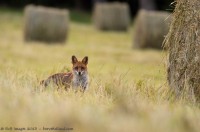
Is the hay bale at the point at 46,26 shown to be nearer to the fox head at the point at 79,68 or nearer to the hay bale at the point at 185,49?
the fox head at the point at 79,68

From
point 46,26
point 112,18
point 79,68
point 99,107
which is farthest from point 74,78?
point 112,18

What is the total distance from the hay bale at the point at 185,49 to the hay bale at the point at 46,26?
14.8 metres

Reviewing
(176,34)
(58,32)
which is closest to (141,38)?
(58,32)

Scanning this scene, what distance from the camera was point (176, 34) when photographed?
9.27 m

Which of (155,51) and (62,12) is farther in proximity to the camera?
(62,12)

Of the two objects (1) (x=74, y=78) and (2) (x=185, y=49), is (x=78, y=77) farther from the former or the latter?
(2) (x=185, y=49)

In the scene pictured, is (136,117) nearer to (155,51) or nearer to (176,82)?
(176,82)

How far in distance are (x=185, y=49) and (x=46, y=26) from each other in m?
15.6

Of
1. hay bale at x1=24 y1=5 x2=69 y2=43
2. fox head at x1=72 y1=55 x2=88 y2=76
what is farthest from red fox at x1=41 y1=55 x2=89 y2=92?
hay bale at x1=24 y1=5 x2=69 y2=43

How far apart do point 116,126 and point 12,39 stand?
61.7 feet

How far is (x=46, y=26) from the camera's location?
24281mm

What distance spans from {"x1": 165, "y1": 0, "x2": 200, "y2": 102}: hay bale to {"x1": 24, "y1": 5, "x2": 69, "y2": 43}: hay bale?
585 inches

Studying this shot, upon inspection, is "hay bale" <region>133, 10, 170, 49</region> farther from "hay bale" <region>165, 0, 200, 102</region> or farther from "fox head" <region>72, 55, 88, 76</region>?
"hay bale" <region>165, 0, 200, 102</region>

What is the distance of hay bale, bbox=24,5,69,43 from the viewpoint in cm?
2402
